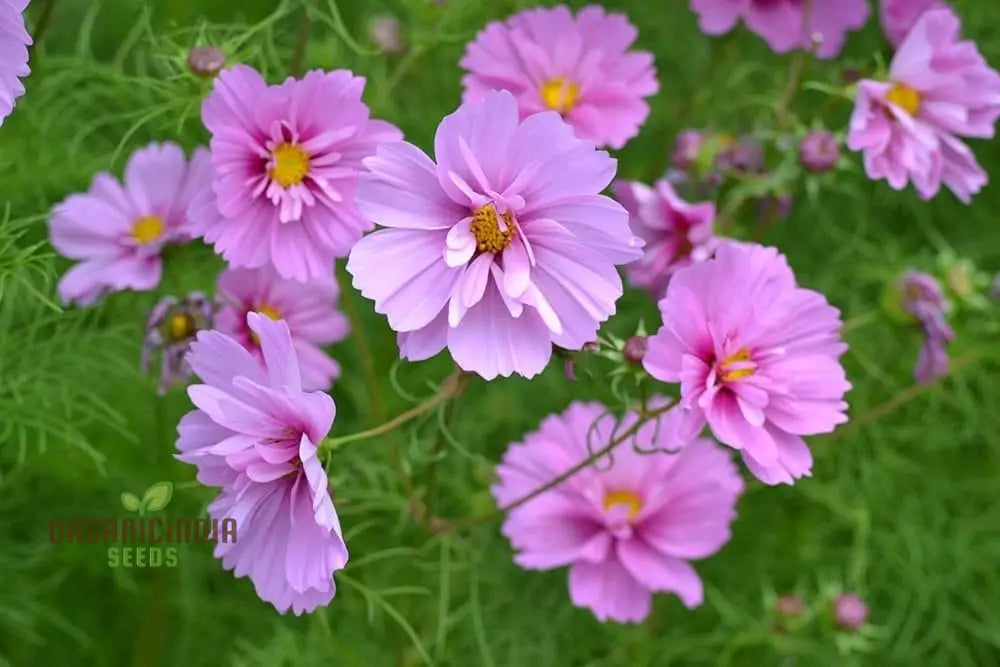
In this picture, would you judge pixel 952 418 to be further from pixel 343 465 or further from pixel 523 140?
pixel 523 140

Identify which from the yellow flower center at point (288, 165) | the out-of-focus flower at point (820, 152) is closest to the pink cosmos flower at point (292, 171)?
the yellow flower center at point (288, 165)

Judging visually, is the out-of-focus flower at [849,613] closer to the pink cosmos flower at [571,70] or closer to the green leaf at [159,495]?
the pink cosmos flower at [571,70]

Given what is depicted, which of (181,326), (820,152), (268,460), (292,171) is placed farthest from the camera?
(820,152)

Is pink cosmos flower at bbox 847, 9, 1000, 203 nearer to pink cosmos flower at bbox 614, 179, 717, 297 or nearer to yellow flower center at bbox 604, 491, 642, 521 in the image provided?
pink cosmos flower at bbox 614, 179, 717, 297

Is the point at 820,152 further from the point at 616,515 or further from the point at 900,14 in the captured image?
the point at 616,515

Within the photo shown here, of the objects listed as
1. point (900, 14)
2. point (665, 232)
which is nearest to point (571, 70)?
point (665, 232)

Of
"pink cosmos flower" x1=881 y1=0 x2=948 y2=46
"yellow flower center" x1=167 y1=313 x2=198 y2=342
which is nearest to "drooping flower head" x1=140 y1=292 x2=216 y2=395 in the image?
"yellow flower center" x1=167 y1=313 x2=198 y2=342
